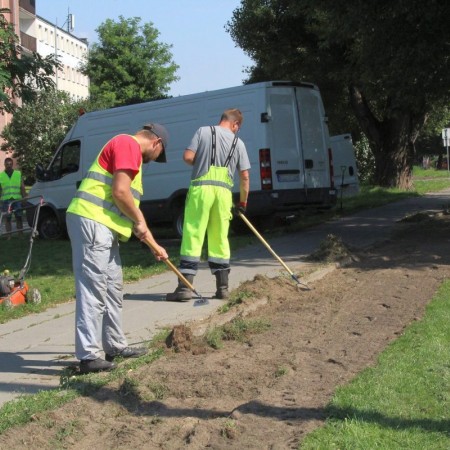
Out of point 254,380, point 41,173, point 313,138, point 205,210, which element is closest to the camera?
point 254,380

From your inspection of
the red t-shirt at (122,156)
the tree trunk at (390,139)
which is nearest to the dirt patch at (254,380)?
the red t-shirt at (122,156)

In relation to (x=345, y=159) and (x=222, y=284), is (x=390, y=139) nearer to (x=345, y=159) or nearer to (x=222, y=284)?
(x=345, y=159)

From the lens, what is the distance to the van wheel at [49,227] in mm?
19484

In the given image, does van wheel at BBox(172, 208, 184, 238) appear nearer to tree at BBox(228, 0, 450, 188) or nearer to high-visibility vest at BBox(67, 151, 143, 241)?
tree at BBox(228, 0, 450, 188)

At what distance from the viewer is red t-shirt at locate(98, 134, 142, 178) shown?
6.00 meters

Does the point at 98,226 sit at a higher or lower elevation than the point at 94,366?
higher

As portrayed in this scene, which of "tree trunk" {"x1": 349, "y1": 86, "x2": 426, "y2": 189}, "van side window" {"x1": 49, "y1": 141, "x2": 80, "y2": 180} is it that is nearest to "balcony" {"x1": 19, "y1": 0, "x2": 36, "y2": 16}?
"tree trunk" {"x1": 349, "y1": 86, "x2": 426, "y2": 189}

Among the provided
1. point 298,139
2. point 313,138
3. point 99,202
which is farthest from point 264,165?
point 99,202

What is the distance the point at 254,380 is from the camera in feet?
19.0

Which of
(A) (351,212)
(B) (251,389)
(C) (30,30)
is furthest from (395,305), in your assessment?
(C) (30,30)

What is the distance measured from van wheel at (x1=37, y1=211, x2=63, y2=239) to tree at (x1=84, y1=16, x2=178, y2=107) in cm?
4397

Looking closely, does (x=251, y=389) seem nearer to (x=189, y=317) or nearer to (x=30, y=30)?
(x=189, y=317)

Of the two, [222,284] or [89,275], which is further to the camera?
[222,284]

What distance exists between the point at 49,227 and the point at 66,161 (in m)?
1.74
